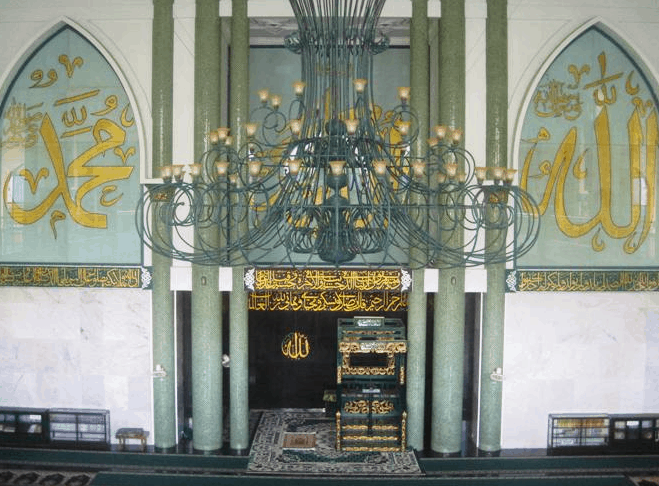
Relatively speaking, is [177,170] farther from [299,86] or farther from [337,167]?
[337,167]

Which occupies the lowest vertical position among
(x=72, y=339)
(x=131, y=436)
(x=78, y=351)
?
(x=131, y=436)

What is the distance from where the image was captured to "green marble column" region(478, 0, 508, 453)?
5.87 m

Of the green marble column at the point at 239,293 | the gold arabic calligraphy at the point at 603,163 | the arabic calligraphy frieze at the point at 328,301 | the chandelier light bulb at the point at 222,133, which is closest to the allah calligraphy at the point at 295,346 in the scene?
the arabic calligraphy frieze at the point at 328,301

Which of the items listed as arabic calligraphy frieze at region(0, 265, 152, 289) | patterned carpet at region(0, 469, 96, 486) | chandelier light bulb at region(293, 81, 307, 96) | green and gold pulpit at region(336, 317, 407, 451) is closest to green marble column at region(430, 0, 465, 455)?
green and gold pulpit at region(336, 317, 407, 451)

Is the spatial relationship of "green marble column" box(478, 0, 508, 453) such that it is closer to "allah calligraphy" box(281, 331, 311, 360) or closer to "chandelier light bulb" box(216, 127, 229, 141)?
"allah calligraphy" box(281, 331, 311, 360)

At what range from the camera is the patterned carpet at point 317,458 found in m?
5.54

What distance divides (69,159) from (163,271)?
4.53ft

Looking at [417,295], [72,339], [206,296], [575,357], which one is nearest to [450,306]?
[417,295]

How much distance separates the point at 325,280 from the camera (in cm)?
598

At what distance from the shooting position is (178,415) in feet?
20.4

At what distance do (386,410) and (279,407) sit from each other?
60.1 inches

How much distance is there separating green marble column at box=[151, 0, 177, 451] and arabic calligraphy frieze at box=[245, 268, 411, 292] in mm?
796

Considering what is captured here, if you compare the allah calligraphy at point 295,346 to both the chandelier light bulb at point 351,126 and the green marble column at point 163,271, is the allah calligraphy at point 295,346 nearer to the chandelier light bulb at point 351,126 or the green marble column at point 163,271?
the green marble column at point 163,271

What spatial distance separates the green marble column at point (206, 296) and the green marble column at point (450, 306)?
2.01m
